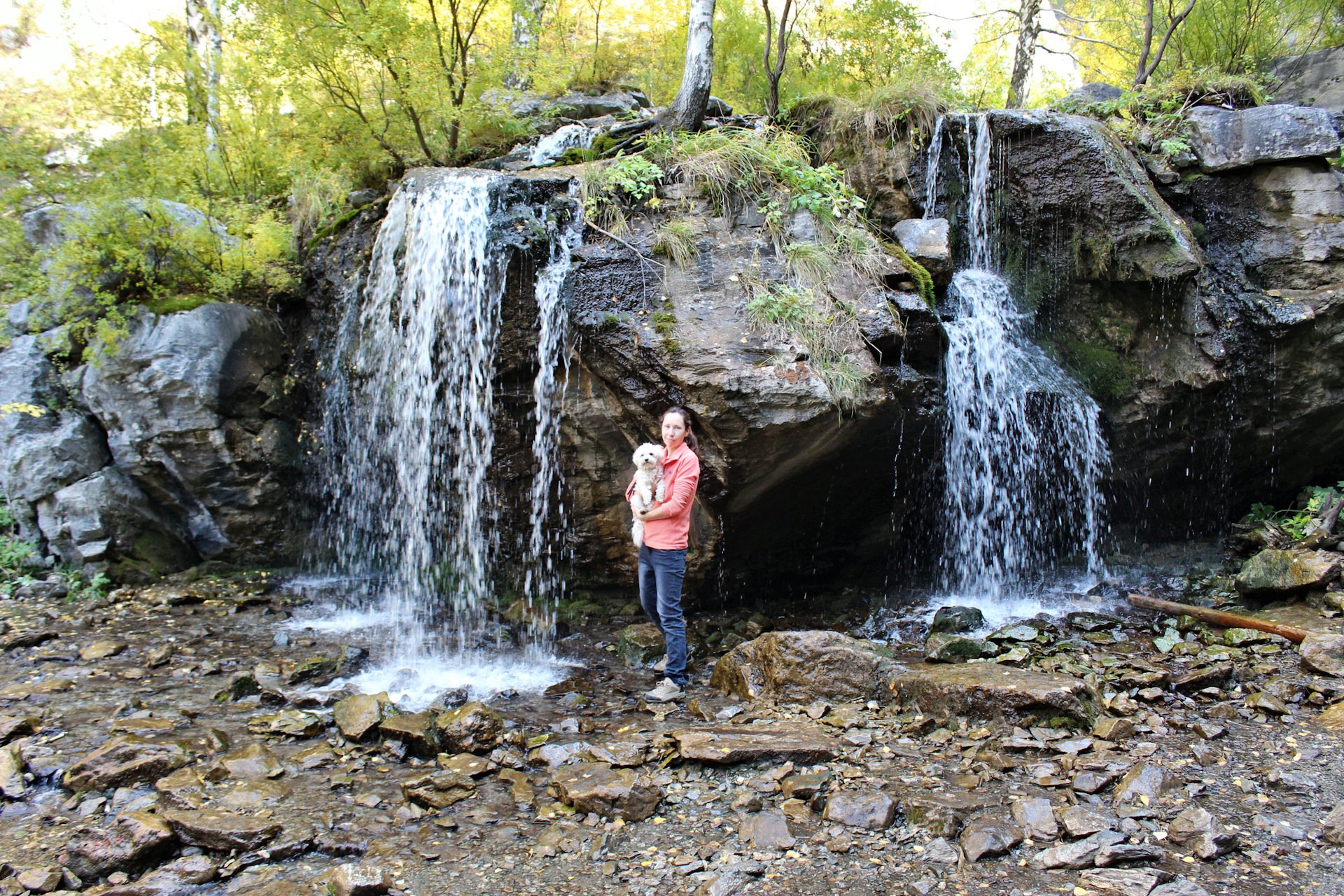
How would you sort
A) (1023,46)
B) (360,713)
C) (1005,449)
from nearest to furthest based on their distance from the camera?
1. (360,713)
2. (1005,449)
3. (1023,46)

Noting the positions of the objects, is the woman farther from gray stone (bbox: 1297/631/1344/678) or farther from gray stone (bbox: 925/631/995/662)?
gray stone (bbox: 1297/631/1344/678)

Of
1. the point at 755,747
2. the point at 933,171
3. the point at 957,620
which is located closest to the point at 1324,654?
the point at 957,620

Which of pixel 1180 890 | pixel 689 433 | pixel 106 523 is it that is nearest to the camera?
pixel 1180 890

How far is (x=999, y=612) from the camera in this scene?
7.25 meters

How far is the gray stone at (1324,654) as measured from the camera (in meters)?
4.96

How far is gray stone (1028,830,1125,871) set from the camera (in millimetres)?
3090

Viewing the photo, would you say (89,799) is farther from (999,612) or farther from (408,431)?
(999,612)

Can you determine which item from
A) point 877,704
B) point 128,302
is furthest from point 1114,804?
point 128,302

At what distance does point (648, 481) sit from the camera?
5.63 m

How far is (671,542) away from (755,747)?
1.70m

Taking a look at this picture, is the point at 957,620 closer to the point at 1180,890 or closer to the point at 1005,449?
the point at 1005,449

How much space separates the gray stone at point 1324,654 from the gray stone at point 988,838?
10.2ft

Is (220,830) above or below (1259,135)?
below

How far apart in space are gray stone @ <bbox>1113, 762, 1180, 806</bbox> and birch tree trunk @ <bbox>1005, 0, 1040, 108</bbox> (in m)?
10.5
